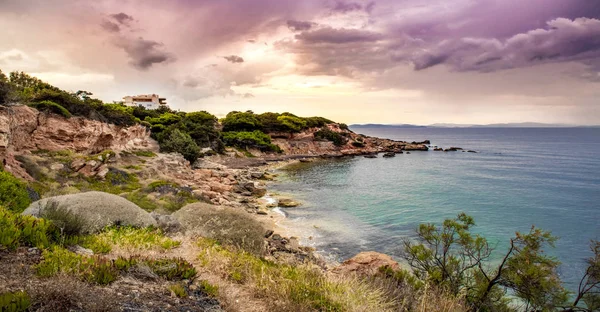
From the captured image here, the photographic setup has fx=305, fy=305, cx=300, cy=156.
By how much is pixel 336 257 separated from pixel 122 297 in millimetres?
15603

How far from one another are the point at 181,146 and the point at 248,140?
1103 inches

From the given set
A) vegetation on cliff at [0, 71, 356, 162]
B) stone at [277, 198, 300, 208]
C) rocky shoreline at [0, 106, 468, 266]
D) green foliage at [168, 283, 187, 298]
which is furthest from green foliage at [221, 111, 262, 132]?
green foliage at [168, 283, 187, 298]

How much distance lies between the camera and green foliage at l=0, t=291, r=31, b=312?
143 inches

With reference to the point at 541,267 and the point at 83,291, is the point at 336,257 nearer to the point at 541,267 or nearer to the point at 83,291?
the point at 541,267

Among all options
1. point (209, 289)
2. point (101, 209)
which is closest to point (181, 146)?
point (101, 209)

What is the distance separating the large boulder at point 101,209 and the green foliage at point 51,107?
19.8 m

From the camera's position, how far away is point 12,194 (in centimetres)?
1047

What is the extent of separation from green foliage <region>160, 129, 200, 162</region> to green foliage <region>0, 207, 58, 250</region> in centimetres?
3891

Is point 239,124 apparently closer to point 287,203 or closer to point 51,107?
point 287,203

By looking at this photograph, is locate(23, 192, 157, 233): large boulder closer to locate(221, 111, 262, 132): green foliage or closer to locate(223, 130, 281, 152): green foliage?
locate(223, 130, 281, 152): green foliage

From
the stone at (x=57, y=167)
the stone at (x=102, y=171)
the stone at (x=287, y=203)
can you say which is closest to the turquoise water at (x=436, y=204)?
the stone at (x=287, y=203)

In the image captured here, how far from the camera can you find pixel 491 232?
79.4ft

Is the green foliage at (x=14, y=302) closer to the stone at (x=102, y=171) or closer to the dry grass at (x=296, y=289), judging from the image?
the dry grass at (x=296, y=289)

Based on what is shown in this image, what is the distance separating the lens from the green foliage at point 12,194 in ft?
33.0
